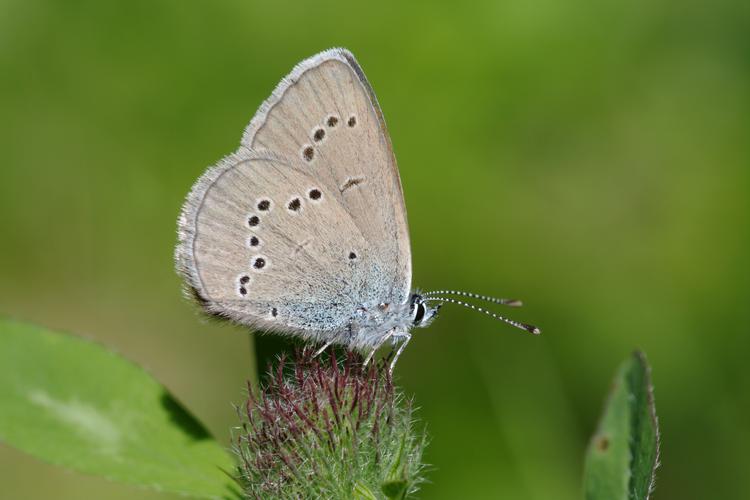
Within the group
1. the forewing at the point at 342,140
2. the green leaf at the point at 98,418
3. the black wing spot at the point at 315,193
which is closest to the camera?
the green leaf at the point at 98,418

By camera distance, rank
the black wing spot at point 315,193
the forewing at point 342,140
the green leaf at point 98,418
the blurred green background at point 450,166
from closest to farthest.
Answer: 1. the green leaf at point 98,418
2. the forewing at point 342,140
3. the black wing spot at point 315,193
4. the blurred green background at point 450,166

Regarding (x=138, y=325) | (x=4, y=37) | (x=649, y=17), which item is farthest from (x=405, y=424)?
(x=4, y=37)

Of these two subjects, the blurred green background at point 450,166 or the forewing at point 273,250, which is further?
the blurred green background at point 450,166

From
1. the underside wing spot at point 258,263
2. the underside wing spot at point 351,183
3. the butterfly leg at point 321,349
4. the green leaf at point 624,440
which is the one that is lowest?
the green leaf at point 624,440

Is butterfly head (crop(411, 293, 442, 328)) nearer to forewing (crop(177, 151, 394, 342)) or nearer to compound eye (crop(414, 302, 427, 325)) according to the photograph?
compound eye (crop(414, 302, 427, 325))

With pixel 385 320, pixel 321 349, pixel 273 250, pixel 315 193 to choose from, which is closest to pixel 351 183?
pixel 315 193

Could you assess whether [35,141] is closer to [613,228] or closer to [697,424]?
[613,228]

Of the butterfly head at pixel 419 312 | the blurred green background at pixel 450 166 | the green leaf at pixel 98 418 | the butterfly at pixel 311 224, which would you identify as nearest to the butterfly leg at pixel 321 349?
the butterfly at pixel 311 224

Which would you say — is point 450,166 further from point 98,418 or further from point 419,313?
point 98,418

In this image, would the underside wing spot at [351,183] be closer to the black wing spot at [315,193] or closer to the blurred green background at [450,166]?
the black wing spot at [315,193]
